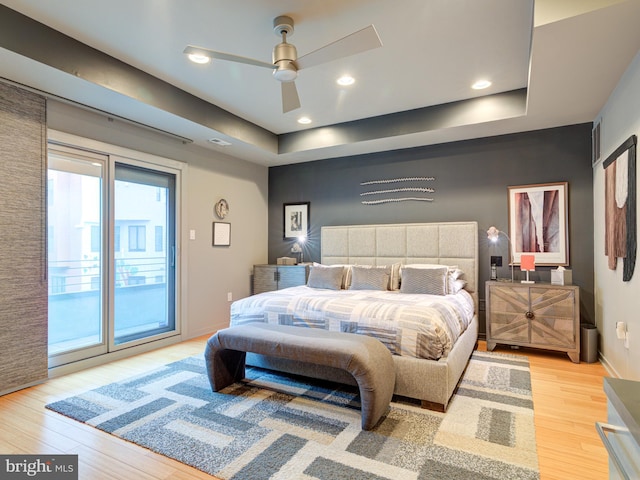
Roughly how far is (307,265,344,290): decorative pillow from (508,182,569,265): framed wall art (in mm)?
2151

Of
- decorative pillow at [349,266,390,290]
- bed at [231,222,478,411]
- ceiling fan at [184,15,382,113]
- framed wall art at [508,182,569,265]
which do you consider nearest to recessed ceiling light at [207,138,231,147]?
ceiling fan at [184,15,382,113]

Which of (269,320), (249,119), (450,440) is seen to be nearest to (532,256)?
(450,440)

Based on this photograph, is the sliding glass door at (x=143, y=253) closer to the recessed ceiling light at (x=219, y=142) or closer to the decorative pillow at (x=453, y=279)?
the recessed ceiling light at (x=219, y=142)

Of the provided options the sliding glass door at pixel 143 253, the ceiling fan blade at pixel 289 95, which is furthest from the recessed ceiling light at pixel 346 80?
the sliding glass door at pixel 143 253

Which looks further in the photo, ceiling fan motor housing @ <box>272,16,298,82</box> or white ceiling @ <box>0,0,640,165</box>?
ceiling fan motor housing @ <box>272,16,298,82</box>

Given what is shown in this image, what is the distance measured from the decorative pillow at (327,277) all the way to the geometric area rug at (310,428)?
1.41 metres

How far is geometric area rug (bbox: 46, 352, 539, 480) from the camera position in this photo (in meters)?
1.91

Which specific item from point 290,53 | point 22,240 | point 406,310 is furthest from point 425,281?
point 22,240

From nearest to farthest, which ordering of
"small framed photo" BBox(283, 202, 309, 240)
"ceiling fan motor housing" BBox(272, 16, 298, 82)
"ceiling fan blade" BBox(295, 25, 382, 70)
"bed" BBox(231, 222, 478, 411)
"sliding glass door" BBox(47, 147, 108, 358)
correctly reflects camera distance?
"ceiling fan blade" BBox(295, 25, 382, 70) → "ceiling fan motor housing" BBox(272, 16, 298, 82) → "bed" BBox(231, 222, 478, 411) → "sliding glass door" BBox(47, 147, 108, 358) → "small framed photo" BBox(283, 202, 309, 240)

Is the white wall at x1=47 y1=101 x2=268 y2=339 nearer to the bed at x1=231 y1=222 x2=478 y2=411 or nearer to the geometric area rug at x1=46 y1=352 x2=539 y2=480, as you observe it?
the bed at x1=231 y1=222 x2=478 y2=411

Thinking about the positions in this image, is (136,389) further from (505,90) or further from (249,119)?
(505,90)

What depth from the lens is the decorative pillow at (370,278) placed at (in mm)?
4242

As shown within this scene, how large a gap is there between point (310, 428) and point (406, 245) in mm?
3008

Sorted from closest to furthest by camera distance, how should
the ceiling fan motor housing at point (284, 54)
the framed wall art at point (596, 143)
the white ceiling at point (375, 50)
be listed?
1. the white ceiling at point (375, 50)
2. the ceiling fan motor housing at point (284, 54)
3. the framed wall art at point (596, 143)
